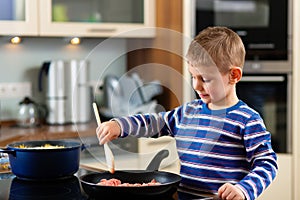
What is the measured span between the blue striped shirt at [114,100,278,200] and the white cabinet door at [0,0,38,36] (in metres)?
1.61

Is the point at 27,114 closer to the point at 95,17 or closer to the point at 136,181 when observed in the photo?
the point at 95,17

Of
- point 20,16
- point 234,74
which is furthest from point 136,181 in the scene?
point 20,16

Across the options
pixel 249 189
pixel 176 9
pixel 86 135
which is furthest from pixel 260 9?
pixel 249 189

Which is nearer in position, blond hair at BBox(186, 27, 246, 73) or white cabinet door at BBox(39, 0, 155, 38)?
blond hair at BBox(186, 27, 246, 73)

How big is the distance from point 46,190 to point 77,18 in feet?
6.56

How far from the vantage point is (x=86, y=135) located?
2914 mm

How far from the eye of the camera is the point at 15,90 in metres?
3.38

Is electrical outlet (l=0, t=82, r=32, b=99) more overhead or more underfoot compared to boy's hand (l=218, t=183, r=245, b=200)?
more underfoot

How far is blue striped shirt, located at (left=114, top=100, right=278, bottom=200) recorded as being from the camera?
1474 mm

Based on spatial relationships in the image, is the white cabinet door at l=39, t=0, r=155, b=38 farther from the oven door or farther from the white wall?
the oven door

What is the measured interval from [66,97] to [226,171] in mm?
1975

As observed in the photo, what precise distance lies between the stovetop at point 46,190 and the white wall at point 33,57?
5.86 feet

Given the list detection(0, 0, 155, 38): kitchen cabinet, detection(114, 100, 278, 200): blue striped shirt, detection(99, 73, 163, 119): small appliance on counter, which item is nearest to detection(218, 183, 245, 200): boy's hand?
detection(114, 100, 278, 200): blue striped shirt

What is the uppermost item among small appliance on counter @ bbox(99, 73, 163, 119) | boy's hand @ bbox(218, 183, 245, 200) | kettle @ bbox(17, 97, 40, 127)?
boy's hand @ bbox(218, 183, 245, 200)
